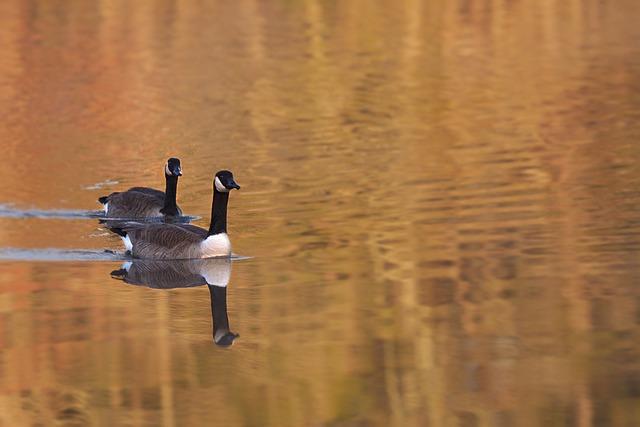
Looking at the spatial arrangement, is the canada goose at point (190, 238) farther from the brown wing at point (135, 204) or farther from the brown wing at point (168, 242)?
the brown wing at point (135, 204)

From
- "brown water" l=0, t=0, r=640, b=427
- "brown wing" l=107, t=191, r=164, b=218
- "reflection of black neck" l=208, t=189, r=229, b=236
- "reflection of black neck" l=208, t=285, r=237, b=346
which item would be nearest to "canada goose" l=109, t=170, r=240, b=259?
"reflection of black neck" l=208, t=189, r=229, b=236

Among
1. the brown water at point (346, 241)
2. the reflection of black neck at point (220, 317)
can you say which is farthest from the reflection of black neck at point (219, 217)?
the reflection of black neck at point (220, 317)

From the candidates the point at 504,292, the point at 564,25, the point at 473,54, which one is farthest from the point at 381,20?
the point at 504,292

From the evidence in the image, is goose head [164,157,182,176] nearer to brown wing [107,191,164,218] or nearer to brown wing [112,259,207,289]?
brown wing [107,191,164,218]

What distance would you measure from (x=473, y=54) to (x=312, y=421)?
78.4 ft

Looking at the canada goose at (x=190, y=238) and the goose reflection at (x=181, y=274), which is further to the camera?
the canada goose at (x=190, y=238)

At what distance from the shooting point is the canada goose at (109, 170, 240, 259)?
13547mm

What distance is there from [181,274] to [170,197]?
118 inches

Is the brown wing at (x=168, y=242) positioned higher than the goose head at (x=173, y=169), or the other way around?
the goose head at (x=173, y=169)

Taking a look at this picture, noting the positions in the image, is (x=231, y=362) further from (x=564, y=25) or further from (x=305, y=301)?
(x=564, y=25)

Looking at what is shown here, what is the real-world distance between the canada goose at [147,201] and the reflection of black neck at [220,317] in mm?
3729

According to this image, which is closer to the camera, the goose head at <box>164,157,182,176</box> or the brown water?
the brown water

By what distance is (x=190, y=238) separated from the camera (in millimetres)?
13766

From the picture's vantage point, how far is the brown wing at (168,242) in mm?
13742
